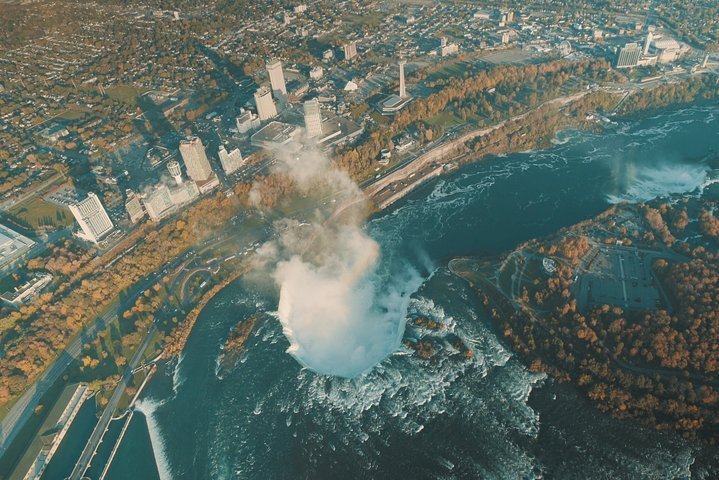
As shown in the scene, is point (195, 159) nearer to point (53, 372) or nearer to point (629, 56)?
point (53, 372)

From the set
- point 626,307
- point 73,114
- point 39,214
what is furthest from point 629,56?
point 73,114

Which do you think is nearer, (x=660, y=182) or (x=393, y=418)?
(x=393, y=418)

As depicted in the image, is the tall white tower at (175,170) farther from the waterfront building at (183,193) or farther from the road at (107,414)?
the road at (107,414)

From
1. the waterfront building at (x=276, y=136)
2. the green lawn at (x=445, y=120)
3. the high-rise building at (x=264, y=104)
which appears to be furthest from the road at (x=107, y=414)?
the green lawn at (x=445, y=120)

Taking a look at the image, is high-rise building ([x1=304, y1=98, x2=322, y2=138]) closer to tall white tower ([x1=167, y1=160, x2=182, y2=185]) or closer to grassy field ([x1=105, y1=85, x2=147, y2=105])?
tall white tower ([x1=167, y1=160, x2=182, y2=185])

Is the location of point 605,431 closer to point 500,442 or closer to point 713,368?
point 500,442

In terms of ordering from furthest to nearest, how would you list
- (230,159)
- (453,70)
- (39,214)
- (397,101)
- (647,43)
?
(453,70), (647,43), (397,101), (230,159), (39,214)
